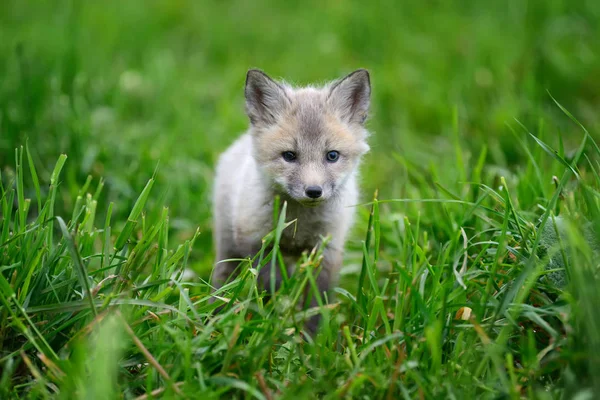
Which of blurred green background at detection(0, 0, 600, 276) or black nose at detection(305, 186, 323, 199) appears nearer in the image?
black nose at detection(305, 186, 323, 199)

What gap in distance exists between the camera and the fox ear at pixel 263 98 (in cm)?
386

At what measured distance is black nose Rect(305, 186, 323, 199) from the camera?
3.44 m

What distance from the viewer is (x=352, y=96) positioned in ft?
13.0

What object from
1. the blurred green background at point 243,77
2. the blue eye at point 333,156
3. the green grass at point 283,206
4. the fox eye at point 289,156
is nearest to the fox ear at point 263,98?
the fox eye at point 289,156

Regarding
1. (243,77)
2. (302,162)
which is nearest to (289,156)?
(302,162)

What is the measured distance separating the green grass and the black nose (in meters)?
0.32

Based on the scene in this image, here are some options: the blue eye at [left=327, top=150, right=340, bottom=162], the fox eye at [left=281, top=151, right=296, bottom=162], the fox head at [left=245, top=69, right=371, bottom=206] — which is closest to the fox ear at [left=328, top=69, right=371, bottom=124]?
the fox head at [left=245, top=69, right=371, bottom=206]

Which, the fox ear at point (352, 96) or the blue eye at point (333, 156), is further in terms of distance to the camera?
the fox ear at point (352, 96)

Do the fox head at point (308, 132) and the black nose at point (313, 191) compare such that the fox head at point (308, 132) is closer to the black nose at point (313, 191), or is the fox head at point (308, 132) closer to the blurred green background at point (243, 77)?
the black nose at point (313, 191)

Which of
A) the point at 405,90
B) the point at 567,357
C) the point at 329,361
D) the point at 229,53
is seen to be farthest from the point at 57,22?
the point at 567,357

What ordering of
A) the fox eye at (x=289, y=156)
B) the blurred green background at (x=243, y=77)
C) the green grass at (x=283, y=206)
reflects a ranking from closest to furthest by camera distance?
the green grass at (x=283, y=206) → the fox eye at (x=289, y=156) → the blurred green background at (x=243, y=77)

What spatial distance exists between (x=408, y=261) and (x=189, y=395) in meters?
1.84

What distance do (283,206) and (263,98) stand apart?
830 mm

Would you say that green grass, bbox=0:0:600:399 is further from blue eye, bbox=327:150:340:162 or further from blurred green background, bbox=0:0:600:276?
blue eye, bbox=327:150:340:162
